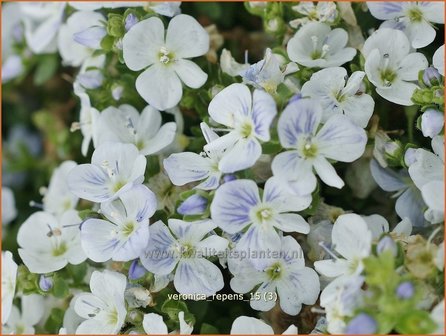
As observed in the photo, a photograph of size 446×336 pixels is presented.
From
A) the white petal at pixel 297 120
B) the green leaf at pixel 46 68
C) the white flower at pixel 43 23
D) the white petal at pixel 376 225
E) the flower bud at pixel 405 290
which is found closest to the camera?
the flower bud at pixel 405 290

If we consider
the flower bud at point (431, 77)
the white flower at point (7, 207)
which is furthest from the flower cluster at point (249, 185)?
the white flower at point (7, 207)

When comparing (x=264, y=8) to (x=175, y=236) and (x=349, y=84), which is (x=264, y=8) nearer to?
(x=349, y=84)

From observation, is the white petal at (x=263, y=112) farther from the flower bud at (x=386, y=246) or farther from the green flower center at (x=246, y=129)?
the flower bud at (x=386, y=246)

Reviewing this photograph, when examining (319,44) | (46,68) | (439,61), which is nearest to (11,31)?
(46,68)

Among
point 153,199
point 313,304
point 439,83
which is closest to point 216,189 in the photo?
point 153,199

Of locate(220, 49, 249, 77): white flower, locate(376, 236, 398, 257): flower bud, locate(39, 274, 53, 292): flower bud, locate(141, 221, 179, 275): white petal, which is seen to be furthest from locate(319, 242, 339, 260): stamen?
locate(39, 274, 53, 292): flower bud

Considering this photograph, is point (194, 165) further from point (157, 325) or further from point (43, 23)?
point (43, 23)
